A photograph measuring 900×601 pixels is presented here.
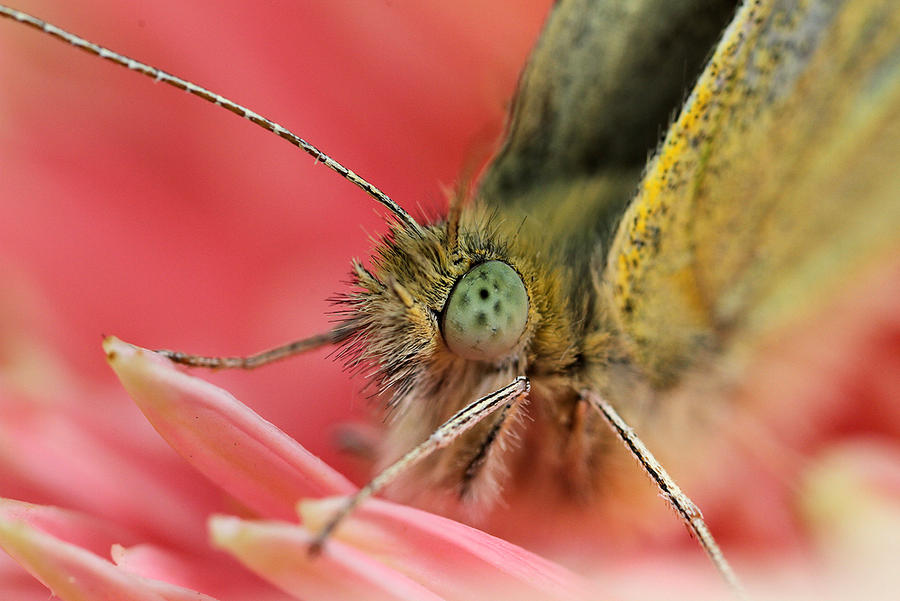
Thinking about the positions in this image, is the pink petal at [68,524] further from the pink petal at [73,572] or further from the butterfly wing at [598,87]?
the butterfly wing at [598,87]

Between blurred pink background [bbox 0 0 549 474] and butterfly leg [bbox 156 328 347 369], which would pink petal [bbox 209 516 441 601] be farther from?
blurred pink background [bbox 0 0 549 474]

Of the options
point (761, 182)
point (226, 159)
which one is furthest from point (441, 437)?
point (226, 159)

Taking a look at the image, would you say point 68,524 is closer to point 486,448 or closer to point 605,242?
point 486,448

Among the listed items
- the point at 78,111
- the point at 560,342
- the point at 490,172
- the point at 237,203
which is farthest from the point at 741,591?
the point at 78,111

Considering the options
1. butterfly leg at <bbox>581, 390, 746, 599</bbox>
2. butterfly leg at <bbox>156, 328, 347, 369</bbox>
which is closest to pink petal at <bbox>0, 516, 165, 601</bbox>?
butterfly leg at <bbox>156, 328, 347, 369</bbox>

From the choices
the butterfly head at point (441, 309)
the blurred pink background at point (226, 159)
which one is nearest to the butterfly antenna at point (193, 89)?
the butterfly head at point (441, 309)
